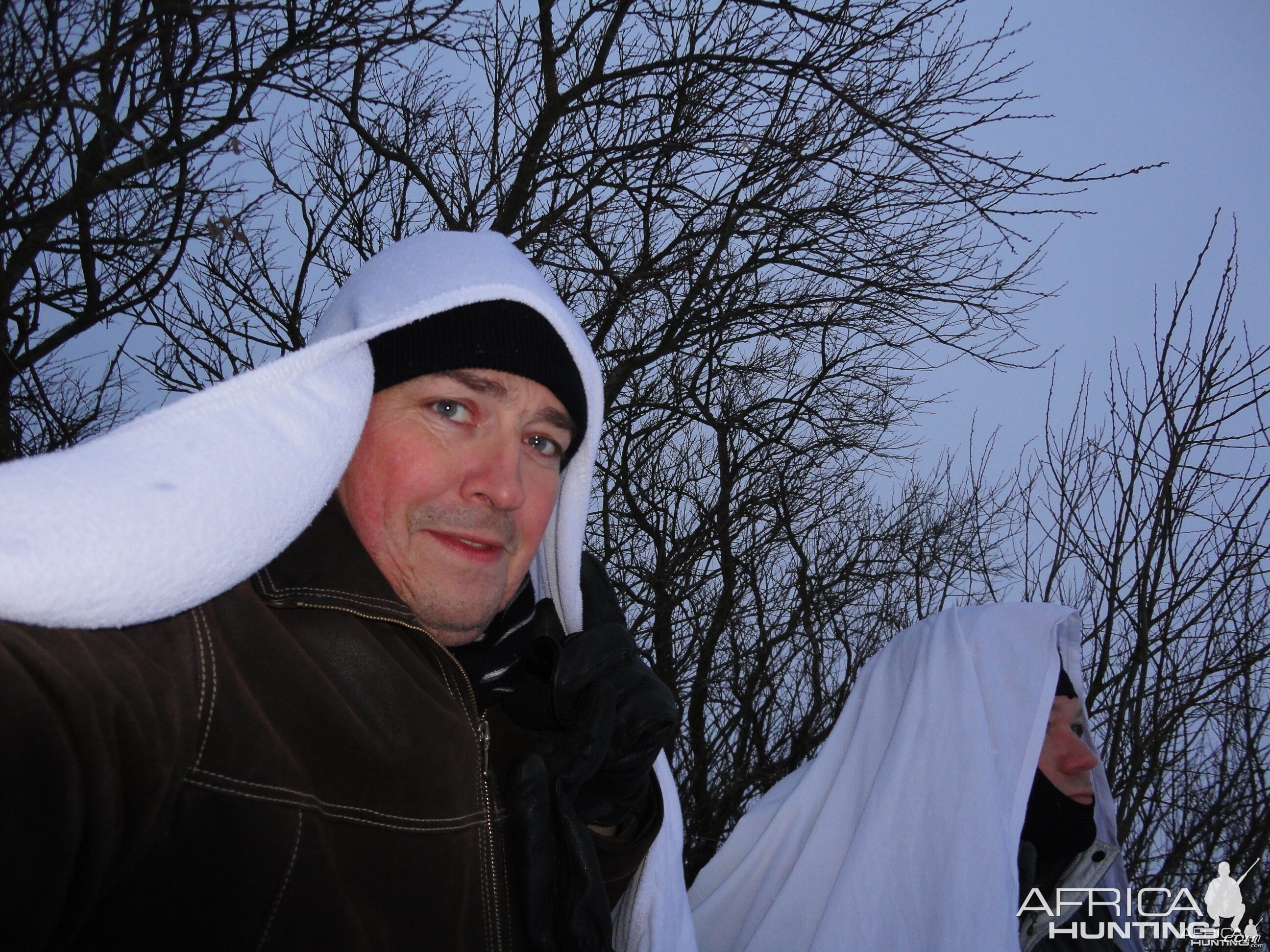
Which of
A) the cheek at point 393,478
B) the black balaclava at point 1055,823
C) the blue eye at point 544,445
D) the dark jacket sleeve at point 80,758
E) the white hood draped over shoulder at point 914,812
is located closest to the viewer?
the dark jacket sleeve at point 80,758

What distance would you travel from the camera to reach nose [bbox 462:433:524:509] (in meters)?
1.85

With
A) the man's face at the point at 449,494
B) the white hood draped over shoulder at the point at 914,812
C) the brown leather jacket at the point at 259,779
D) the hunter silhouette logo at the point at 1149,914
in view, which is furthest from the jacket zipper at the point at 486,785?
the hunter silhouette logo at the point at 1149,914

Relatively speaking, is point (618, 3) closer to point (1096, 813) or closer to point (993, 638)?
point (993, 638)

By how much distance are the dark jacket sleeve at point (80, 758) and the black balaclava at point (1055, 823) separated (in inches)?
129

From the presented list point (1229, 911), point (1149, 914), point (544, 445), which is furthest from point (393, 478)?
point (1229, 911)

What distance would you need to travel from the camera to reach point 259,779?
1.27 m

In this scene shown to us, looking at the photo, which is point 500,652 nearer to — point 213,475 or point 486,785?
point 486,785

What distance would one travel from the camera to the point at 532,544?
1994mm

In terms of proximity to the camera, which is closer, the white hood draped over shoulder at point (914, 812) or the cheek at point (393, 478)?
the cheek at point (393, 478)

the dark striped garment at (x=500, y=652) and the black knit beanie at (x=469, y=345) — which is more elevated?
the black knit beanie at (x=469, y=345)

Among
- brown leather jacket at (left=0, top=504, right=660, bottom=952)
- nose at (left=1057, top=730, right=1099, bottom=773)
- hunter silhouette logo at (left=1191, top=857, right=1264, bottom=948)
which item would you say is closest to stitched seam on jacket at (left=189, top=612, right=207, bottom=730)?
brown leather jacket at (left=0, top=504, right=660, bottom=952)

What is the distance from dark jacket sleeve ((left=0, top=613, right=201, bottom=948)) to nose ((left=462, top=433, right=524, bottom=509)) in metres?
0.74

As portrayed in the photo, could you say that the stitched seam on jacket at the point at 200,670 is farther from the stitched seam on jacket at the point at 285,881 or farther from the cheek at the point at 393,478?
the cheek at the point at 393,478

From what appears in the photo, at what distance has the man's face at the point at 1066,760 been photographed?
353cm
